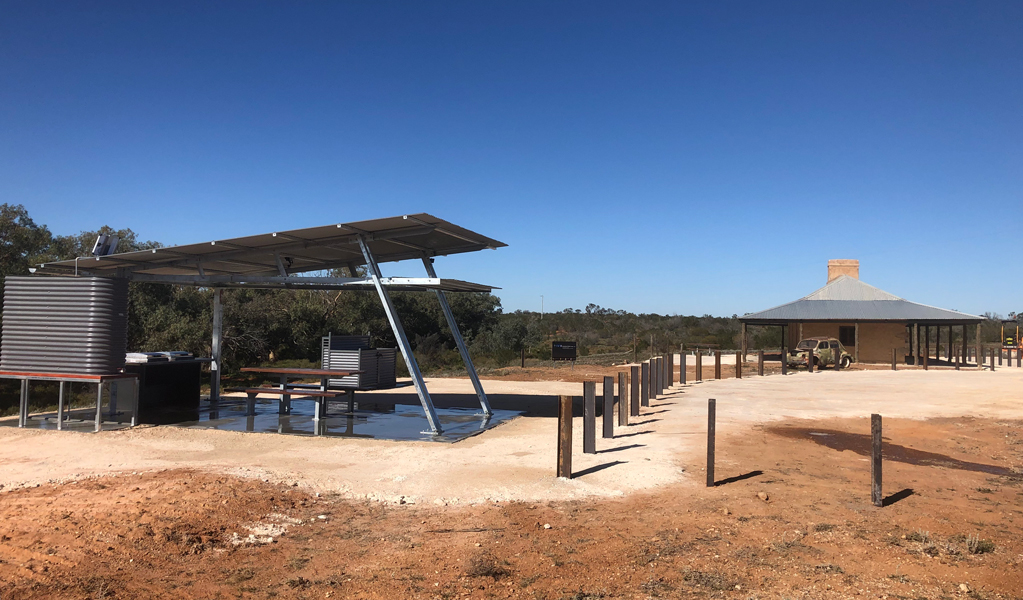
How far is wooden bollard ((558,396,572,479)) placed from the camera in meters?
7.45

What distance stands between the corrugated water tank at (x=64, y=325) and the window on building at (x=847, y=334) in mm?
32262

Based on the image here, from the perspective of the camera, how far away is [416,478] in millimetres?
7430

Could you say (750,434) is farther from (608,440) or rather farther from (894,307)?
(894,307)

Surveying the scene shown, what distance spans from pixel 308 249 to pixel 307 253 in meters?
0.51

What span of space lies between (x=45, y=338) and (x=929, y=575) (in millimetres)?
12308

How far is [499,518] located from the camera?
19.6 feet

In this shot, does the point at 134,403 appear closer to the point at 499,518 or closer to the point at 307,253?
the point at 307,253

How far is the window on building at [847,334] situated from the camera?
3341 cm

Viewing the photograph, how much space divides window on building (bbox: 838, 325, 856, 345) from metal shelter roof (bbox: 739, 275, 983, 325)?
1.42m

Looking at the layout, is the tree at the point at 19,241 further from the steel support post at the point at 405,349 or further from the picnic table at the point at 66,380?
the steel support post at the point at 405,349

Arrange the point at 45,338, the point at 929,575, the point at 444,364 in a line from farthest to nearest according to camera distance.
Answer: the point at 444,364 → the point at 45,338 → the point at 929,575

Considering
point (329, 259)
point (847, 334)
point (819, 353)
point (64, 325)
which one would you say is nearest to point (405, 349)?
point (329, 259)

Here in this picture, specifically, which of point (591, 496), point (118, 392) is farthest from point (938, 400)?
point (118, 392)

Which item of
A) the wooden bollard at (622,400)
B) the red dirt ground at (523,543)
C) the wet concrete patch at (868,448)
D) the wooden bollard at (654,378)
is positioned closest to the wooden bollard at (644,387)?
the wooden bollard at (654,378)
